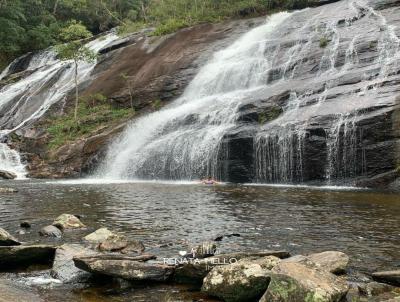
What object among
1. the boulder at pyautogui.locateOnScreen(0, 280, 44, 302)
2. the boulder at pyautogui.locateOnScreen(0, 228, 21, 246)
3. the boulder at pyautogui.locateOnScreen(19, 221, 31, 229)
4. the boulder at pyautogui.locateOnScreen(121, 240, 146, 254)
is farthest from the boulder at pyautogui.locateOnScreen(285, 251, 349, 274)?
the boulder at pyautogui.locateOnScreen(19, 221, 31, 229)

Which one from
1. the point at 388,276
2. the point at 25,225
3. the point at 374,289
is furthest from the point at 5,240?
the point at 388,276

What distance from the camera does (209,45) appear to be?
40250 millimetres

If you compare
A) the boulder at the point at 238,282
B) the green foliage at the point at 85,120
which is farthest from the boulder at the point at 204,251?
the green foliage at the point at 85,120

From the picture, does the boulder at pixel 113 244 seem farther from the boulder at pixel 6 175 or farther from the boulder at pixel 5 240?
the boulder at pixel 6 175

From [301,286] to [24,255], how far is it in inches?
208

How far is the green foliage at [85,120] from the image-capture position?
3422 centimetres

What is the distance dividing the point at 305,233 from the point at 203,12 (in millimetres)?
40579

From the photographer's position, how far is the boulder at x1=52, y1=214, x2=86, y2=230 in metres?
12.4

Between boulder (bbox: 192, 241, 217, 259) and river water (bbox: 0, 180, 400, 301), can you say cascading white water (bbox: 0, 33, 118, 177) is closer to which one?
river water (bbox: 0, 180, 400, 301)

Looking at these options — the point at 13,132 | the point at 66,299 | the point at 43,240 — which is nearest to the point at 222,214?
the point at 43,240

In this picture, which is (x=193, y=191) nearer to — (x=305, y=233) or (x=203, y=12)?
(x=305, y=233)

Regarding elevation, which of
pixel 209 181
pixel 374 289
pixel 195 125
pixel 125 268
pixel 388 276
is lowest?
pixel 374 289

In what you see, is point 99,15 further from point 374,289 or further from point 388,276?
point 374,289

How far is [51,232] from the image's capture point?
1168cm
